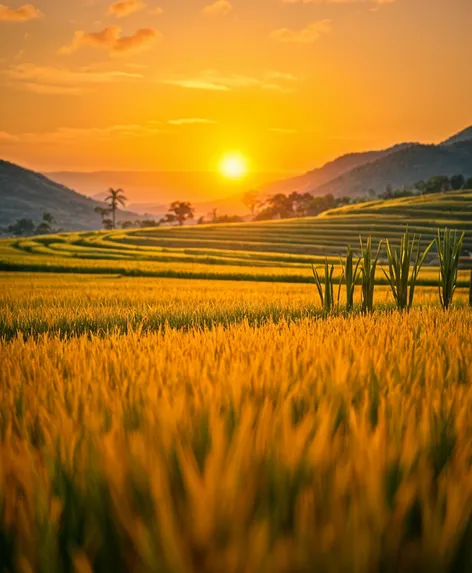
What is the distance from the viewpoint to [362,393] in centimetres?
201

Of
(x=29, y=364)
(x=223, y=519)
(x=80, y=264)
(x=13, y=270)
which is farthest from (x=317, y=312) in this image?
(x=13, y=270)

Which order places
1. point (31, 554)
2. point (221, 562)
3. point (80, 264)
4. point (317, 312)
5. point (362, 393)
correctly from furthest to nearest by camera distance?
point (80, 264)
point (317, 312)
point (362, 393)
point (31, 554)
point (221, 562)

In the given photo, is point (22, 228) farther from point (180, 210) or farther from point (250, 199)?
point (250, 199)

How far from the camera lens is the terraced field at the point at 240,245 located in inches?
995

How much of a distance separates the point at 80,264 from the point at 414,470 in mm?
25688

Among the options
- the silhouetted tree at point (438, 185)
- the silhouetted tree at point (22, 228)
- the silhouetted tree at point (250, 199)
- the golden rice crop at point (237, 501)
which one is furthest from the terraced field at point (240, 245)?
the silhouetted tree at point (22, 228)

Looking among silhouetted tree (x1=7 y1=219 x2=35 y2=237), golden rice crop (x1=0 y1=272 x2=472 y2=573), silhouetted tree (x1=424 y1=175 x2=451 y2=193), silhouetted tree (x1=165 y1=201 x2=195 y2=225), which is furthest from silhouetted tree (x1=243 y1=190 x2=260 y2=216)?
golden rice crop (x1=0 y1=272 x2=472 y2=573)

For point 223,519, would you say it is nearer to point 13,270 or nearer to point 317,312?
point 317,312

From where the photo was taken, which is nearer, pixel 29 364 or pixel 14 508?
pixel 14 508

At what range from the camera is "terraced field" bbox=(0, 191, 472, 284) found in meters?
25.3

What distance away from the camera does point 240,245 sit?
58.1 meters

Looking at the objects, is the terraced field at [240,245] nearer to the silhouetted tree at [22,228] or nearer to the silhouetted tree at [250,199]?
the silhouetted tree at [250,199]

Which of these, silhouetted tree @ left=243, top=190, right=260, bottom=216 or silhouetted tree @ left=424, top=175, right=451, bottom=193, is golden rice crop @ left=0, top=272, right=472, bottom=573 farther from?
silhouetted tree @ left=243, top=190, right=260, bottom=216

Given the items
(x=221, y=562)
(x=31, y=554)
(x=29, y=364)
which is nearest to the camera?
(x=221, y=562)
